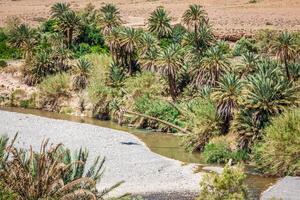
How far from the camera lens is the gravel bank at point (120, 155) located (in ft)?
118

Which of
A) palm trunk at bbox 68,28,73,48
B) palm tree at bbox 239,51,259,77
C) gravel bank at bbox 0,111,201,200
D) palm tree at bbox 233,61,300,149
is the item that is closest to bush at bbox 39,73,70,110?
gravel bank at bbox 0,111,201,200

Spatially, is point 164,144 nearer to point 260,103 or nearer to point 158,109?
point 158,109

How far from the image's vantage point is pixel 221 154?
139ft

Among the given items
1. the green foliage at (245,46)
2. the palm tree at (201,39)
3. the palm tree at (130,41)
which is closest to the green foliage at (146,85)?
the palm tree at (130,41)

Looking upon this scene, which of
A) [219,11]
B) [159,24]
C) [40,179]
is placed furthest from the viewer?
[219,11]

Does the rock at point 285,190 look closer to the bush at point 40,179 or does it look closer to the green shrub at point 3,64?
the bush at point 40,179

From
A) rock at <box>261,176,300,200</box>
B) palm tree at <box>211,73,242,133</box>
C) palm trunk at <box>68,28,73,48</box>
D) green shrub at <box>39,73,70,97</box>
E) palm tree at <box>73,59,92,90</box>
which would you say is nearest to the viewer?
rock at <box>261,176,300,200</box>

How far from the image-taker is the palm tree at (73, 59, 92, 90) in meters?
63.2

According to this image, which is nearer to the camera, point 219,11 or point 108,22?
point 108,22

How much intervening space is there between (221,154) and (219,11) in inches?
2551

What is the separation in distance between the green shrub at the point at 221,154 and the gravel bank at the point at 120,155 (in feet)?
6.84

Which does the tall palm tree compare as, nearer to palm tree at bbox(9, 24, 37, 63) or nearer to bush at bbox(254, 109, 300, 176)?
palm tree at bbox(9, 24, 37, 63)

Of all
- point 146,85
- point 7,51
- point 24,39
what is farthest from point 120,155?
point 7,51

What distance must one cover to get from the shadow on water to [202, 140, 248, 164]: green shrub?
789mm
